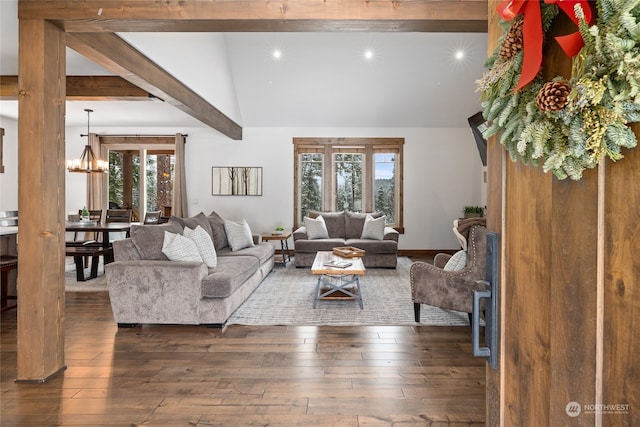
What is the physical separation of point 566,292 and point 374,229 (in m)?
5.82

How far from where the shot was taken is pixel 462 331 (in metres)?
3.29

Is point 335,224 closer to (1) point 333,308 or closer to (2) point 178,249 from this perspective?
(1) point 333,308

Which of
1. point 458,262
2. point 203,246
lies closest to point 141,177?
point 203,246

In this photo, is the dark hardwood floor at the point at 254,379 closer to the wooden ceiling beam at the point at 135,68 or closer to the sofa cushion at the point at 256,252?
the sofa cushion at the point at 256,252

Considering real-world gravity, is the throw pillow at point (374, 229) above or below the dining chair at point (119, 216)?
below

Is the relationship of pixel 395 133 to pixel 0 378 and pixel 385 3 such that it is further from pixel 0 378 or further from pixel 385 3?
pixel 0 378

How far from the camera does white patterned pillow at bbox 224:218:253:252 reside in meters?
5.24

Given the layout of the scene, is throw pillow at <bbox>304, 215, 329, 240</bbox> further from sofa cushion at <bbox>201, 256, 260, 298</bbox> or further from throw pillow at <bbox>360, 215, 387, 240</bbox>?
sofa cushion at <bbox>201, 256, 260, 298</bbox>

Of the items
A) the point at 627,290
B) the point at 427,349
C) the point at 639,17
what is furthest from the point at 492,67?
the point at 427,349

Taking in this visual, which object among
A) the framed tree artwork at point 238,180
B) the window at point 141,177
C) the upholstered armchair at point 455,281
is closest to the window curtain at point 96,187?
the window at point 141,177

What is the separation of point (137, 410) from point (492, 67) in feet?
8.07

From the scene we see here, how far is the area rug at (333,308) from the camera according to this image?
11.6 feet

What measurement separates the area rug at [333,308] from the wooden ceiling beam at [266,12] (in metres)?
2.57

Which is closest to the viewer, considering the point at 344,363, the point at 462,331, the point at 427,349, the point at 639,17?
the point at 639,17
